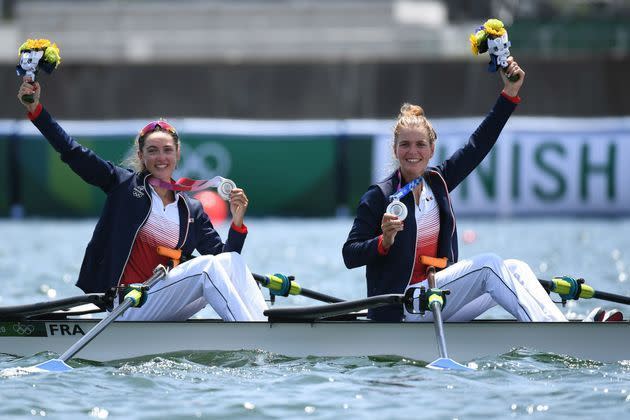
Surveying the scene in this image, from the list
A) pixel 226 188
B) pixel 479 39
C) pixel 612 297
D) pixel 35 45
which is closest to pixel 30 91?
pixel 35 45

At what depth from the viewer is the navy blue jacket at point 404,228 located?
7578mm

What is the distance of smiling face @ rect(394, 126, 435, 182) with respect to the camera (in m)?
7.63

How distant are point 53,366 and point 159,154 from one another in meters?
1.49

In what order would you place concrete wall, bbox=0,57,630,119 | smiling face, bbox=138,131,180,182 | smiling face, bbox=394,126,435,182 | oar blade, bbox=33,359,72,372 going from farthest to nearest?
concrete wall, bbox=0,57,630,119, smiling face, bbox=138,131,180,182, smiling face, bbox=394,126,435,182, oar blade, bbox=33,359,72,372

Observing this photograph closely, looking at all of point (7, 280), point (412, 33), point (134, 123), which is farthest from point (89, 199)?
point (412, 33)

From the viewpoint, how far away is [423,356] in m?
7.44

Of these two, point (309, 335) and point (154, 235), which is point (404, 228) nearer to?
point (309, 335)

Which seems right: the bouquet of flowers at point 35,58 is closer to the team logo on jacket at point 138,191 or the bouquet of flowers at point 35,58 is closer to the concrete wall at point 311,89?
the team logo on jacket at point 138,191

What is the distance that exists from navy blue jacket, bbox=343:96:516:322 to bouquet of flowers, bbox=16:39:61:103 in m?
2.09

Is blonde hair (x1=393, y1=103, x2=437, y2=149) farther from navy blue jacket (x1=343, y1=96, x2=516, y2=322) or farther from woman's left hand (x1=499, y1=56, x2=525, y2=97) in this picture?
woman's left hand (x1=499, y1=56, x2=525, y2=97)

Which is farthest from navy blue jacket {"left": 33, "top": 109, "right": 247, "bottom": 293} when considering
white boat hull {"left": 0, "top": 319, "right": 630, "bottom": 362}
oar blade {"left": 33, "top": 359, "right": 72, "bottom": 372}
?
oar blade {"left": 33, "top": 359, "right": 72, "bottom": 372}

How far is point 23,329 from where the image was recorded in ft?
25.8

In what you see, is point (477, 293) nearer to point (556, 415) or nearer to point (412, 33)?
point (556, 415)

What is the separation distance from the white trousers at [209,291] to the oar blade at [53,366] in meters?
0.67
